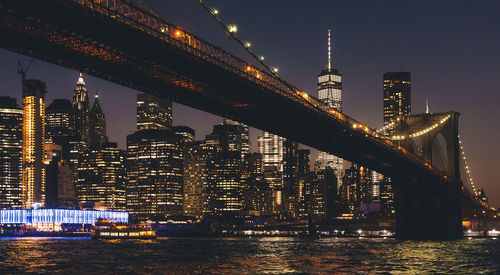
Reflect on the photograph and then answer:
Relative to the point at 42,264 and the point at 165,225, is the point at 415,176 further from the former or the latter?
the point at 165,225

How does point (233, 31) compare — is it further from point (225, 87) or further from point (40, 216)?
point (40, 216)

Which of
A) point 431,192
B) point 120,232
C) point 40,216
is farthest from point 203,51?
point 40,216

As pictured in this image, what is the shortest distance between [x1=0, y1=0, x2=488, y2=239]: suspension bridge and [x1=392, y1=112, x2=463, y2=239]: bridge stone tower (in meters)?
0.12

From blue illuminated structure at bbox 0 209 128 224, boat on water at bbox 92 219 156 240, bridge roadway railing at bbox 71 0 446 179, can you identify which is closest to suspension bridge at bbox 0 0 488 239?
bridge roadway railing at bbox 71 0 446 179

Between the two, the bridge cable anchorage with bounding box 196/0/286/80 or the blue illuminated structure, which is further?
the blue illuminated structure

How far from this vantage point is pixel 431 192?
84688 millimetres

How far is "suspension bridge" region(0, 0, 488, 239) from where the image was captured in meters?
36.8

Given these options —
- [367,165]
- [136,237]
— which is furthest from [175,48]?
[136,237]

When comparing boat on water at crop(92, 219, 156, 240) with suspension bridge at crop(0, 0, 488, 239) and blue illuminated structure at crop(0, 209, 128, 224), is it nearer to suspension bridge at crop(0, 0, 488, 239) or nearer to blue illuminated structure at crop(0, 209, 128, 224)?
suspension bridge at crop(0, 0, 488, 239)

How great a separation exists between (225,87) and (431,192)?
42801 millimetres

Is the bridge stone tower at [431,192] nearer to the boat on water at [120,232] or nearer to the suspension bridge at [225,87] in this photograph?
the suspension bridge at [225,87]

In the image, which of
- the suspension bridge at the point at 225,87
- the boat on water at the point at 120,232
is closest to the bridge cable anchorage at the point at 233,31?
the suspension bridge at the point at 225,87

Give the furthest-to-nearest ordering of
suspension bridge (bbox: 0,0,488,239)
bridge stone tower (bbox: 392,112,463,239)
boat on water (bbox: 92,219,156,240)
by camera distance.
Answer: boat on water (bbox: 92,219,156,240), bridge stone tower (bbox: 392,112,463,239), suspension bridge (bbox: 0,0,488,239)

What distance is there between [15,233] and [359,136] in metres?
110
